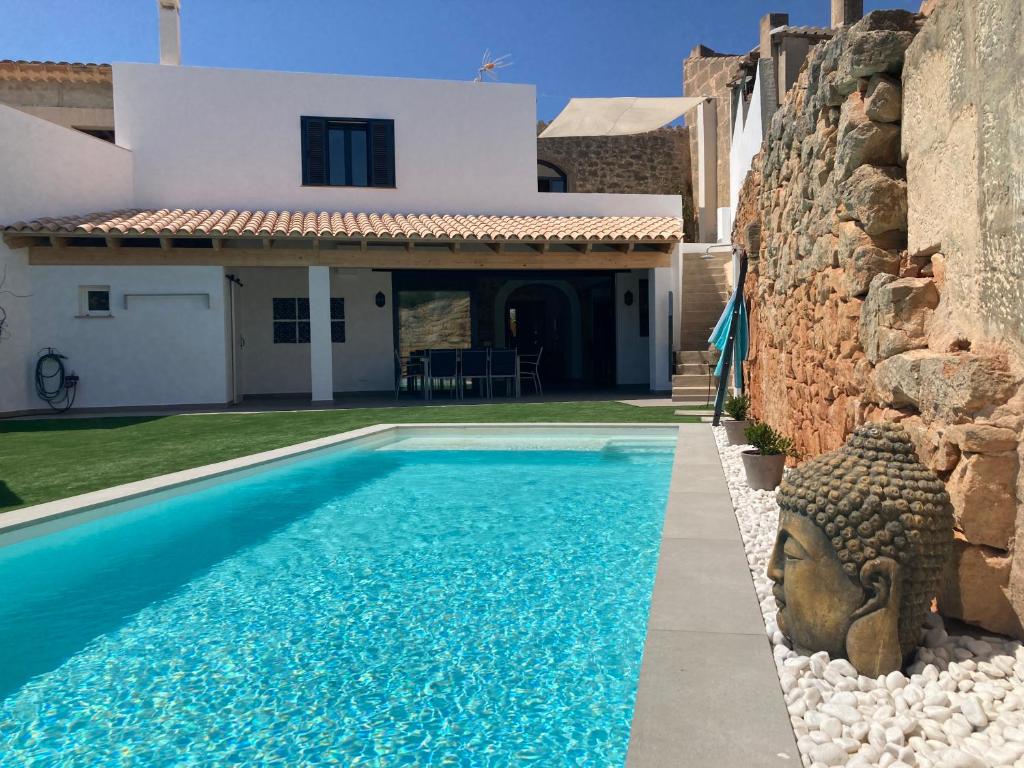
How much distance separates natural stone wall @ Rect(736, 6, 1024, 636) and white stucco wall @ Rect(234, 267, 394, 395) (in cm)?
1198

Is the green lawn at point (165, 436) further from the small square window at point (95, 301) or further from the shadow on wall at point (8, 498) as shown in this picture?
the small square window at point (95, 301)

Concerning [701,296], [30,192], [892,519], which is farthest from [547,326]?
[892,519]

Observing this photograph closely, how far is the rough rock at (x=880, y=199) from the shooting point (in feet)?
9.75

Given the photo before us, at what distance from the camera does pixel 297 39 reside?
15.1 m

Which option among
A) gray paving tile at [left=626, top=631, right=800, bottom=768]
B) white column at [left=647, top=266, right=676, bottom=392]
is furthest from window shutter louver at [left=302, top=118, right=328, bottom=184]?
gray paving tile at [left=626, top=631, right=800, bottom=768]

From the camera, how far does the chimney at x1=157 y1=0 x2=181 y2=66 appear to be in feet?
47.6

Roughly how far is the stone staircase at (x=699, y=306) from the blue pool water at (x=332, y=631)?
7279 mm

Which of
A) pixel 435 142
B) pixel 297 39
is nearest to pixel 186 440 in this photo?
pixel 435 142

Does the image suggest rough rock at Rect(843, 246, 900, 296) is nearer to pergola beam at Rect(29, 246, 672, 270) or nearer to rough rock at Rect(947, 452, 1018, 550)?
rough rock at Rect(947, 452, 1018, 550)

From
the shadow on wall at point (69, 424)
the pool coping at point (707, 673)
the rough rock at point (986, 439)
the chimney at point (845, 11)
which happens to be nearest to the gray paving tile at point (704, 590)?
the pool coping at point (707, 673)

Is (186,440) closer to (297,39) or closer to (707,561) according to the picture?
(707,561)

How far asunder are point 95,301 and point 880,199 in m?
12.9

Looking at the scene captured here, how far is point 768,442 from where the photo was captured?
4836 millimetres

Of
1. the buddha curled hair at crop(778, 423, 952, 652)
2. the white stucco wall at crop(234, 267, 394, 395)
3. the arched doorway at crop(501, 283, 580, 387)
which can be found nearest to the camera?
the buddha curled hair at crop(778, 423, 952, 652)
